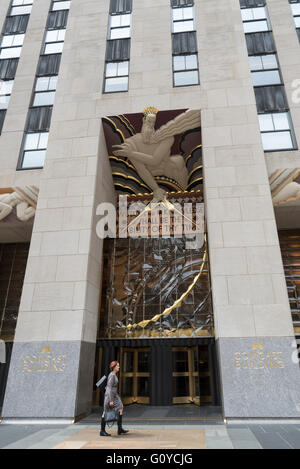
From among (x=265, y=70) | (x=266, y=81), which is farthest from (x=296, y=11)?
(x=266, y=81)

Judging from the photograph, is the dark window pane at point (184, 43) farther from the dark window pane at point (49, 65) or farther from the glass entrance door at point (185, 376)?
the glass entrance door at point (185, 376)

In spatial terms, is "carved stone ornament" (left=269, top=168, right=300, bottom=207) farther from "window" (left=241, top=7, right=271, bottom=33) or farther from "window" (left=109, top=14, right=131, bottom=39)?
"window" (left=109, top=14, right=131, bottom=39)

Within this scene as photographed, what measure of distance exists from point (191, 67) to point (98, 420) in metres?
15.0

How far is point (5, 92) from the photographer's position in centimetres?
1548

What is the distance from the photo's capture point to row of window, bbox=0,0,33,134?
50.9 ft

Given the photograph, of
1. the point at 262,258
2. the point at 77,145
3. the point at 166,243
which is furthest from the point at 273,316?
the point at 77,145

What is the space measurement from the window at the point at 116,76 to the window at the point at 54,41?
148 inches

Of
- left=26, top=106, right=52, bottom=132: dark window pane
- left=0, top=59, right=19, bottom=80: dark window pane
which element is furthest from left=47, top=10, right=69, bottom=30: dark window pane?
left=26, top=106, right=52, bottom=132: dark window pane

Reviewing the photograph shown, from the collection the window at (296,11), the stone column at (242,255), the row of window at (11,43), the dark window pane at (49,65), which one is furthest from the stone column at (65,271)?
the window at (296,11)

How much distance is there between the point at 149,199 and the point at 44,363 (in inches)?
329

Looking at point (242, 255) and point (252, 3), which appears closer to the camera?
point (242, 255)

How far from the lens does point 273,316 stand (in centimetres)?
919

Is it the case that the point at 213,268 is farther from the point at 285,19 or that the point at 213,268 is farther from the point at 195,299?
the point at 285,19

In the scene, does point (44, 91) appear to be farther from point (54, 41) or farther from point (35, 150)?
point (54, 41)
